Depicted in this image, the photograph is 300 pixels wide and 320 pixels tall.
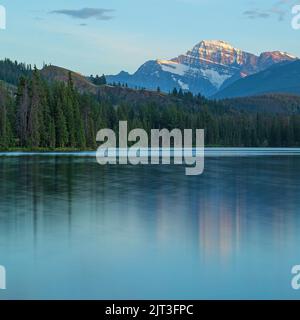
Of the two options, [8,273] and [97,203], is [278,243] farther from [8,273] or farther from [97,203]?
[97,203]

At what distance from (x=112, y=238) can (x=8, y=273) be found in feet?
25.5

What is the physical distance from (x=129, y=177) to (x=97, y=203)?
26.9 meters

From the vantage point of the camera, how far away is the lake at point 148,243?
64.2 feet

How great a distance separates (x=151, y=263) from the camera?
23.0 m

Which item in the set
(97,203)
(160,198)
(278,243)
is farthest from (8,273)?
(160,198)

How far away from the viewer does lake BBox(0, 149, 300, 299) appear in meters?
19.6

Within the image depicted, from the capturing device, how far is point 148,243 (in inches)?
1059

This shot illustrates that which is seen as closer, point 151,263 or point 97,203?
point 151,263

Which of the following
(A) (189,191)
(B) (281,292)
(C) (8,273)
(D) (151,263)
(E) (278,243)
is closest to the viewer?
(B) (281,292)

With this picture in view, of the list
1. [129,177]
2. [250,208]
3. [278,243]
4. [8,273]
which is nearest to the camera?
[8,273]

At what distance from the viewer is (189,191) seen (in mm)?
52969

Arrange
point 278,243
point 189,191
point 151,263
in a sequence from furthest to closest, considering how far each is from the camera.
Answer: point 189,191 < point 278,243 < point 151,263

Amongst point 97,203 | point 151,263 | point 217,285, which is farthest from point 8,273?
point 97,203
